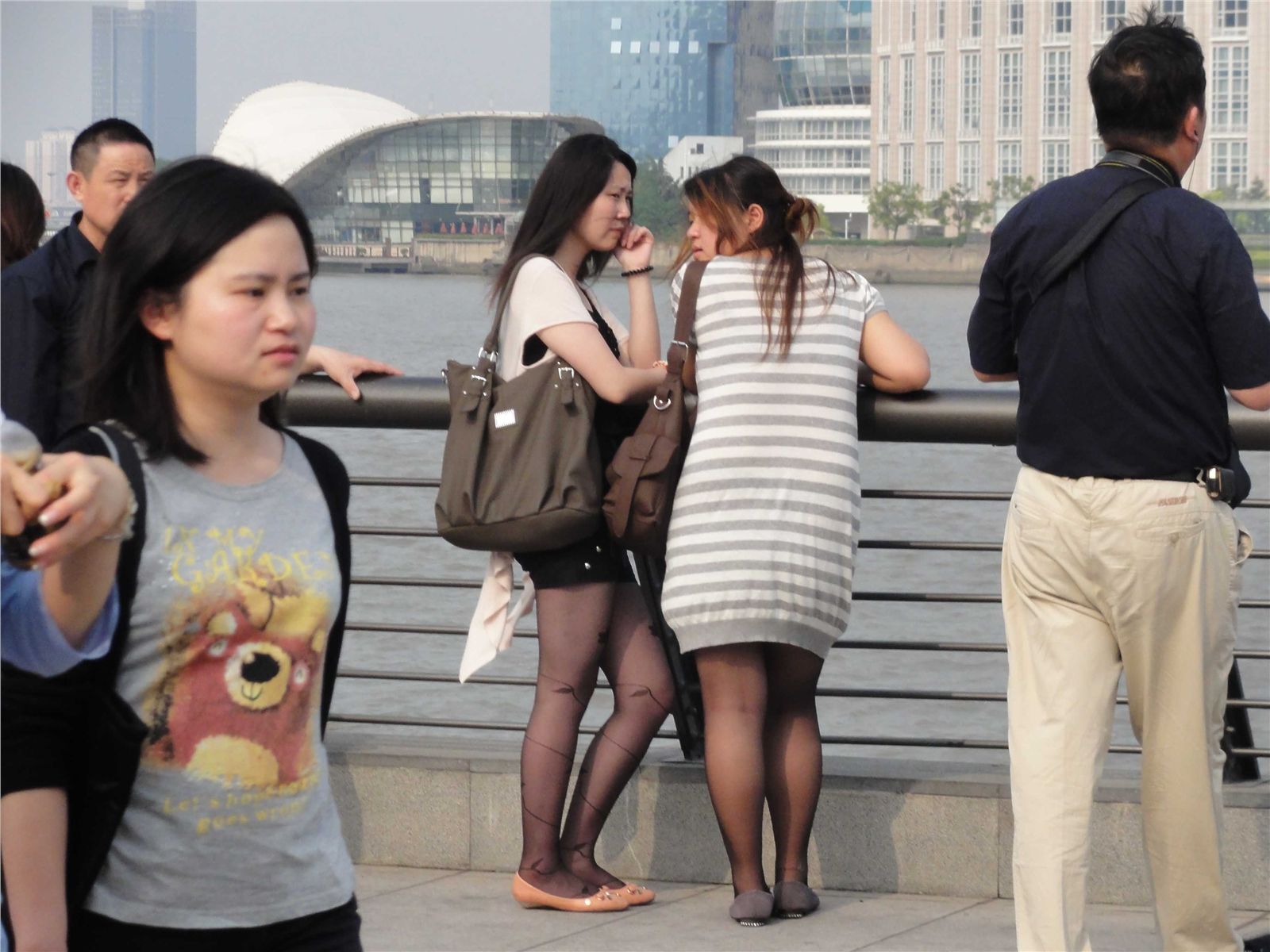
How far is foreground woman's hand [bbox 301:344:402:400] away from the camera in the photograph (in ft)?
13.2

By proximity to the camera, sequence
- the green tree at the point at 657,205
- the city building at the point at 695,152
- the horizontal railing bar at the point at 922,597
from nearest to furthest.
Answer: the horizontal railing bar at the point at 922,597 → the green tree at the point at 657,205 → the city building at the point at 695,152

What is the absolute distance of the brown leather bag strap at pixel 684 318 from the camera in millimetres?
3600

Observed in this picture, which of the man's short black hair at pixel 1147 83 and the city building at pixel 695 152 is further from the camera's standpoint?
the city building at pixel 695 152

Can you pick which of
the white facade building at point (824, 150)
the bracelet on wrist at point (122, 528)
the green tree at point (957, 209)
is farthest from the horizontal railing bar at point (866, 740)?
the white facade building at point (824, 150)

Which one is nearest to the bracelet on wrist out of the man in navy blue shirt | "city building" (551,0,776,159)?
the man in navy blue shirt

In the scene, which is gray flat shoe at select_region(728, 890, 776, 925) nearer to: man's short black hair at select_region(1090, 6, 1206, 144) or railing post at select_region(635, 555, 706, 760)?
railing post at select_region(635, 555, 706, 760)

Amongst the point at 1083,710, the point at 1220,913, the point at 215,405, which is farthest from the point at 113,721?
the point at 1220,913

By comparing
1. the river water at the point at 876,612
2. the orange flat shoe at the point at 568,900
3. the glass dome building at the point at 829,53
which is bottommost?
the river water at the point at 876,612

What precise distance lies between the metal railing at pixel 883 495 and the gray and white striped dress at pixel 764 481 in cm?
25

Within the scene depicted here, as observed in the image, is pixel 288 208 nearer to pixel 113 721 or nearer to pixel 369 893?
pixel 113 721

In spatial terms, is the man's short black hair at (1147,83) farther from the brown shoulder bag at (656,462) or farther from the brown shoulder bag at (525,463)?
the brown shoulder bag at (525,463)

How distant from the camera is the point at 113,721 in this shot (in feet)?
5.81

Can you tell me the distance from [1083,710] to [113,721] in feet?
5.89

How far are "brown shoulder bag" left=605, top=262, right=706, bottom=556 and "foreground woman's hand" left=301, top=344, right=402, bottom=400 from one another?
2.35ft
